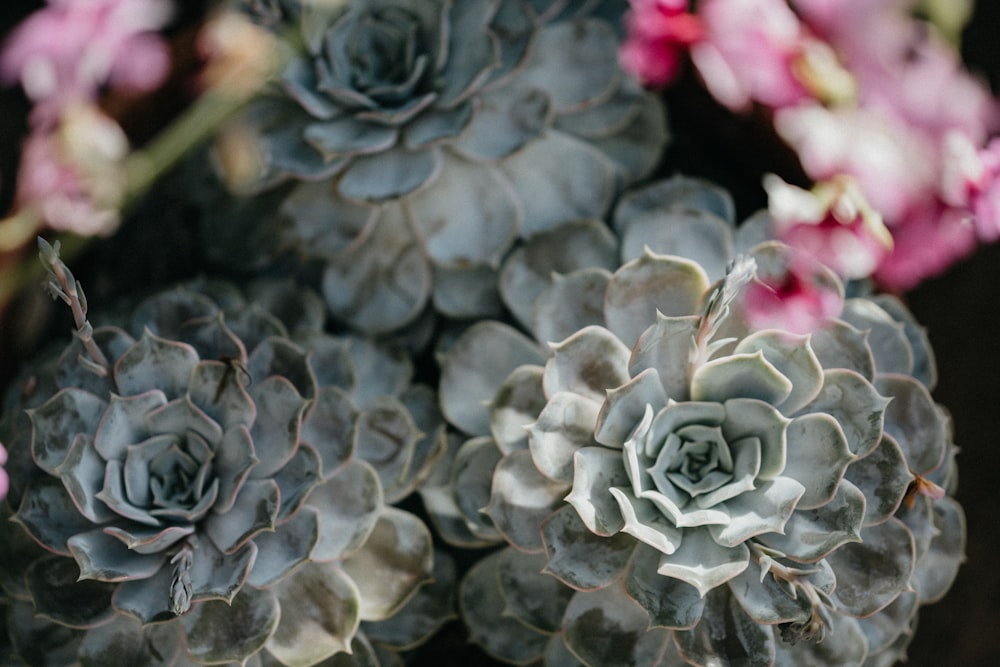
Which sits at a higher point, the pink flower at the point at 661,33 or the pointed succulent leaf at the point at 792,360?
the pink flower at the point at 661,33

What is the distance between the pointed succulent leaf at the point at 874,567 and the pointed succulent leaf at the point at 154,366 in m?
0.52

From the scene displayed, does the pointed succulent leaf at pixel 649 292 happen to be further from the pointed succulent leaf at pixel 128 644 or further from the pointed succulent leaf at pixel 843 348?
the pointed succulent leaf at pixel 128 644

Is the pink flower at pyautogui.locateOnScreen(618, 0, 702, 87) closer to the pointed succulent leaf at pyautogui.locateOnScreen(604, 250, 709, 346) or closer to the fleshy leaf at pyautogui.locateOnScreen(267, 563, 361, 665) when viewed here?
the pointed succulent leaf at pyautogui.locateOnScreen(604, 250, 709, 346)

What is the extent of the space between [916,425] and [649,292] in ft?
0.78

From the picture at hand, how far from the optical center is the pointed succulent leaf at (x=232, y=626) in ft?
2.25

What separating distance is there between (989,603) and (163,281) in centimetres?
100

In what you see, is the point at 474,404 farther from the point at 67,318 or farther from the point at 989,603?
the point at 989,603

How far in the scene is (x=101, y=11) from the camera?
0.75 metres

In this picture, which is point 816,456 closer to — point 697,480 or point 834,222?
point 697,480

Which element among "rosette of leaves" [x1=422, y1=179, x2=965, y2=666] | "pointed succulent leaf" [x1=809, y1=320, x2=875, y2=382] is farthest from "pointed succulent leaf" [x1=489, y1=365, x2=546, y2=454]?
"pointed succulent leaf" [x1=809, y1=320, x2=875, y2=382]

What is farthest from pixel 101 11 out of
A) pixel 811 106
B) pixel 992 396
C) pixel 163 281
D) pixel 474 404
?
pixel 992 396

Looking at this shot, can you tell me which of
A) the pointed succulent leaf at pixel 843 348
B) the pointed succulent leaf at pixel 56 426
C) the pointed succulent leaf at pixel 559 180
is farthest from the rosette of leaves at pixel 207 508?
the pointed succulent leaf at pixel 843 348

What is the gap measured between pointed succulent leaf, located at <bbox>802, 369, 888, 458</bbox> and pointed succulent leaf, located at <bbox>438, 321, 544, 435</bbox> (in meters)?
0.24

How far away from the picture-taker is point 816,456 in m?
0.65
